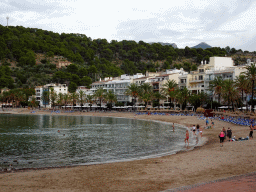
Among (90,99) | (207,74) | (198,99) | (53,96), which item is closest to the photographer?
(198,99)

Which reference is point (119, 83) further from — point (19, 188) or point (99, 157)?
point (19, 188)

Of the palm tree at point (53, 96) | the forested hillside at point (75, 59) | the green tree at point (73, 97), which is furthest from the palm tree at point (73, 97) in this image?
the forested hillside at point (75, 59)

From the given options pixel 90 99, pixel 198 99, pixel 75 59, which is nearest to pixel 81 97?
pixel 90 99

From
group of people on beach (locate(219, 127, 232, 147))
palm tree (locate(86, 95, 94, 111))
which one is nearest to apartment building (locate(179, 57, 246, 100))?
palm tree (locate(86, 95, 94, 111))

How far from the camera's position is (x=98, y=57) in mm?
190625

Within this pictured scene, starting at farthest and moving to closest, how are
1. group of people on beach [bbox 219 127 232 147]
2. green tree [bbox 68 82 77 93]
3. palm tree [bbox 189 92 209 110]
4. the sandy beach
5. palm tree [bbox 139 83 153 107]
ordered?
1. green tree [bbox 68 82 77 93]
2. palm tree [bbox 139 83 153 107]
3. palm tree [bbox 189 92 209 110]
4. group of people on beach [bbox 219 127 232 147]
5. the sandy beach

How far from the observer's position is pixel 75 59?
179375 mm

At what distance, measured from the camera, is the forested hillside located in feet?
494

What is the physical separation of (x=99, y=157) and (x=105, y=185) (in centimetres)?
1032

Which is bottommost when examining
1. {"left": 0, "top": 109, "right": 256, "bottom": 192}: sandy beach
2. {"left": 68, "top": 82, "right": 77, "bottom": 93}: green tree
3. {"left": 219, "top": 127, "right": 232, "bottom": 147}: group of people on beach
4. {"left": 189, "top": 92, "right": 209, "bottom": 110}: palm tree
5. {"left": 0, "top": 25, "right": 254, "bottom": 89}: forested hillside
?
{"left": 0, "top": 109, "right": 256, "bottom": 192}: sandy beach

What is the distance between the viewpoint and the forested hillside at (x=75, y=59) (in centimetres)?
15050

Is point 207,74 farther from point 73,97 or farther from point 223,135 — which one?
point 223,135

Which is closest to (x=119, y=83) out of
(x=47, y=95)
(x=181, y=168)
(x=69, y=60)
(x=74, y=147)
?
(x=47, y=95)

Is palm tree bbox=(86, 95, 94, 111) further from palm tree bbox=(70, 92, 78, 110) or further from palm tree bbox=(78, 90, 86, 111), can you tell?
palm tree bbox=(70, 92, 78, 110)
